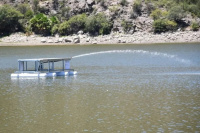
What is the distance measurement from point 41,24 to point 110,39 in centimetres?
2256

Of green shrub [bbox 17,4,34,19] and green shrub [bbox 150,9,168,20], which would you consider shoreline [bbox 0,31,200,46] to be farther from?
green shrub [bbox 17,4,34,19]

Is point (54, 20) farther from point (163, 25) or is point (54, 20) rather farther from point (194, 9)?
point (194, 9)

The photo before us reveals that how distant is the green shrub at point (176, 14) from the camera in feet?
487

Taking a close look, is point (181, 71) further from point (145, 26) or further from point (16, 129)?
point (145, 26)

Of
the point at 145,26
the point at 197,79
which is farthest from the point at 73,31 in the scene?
the point at 197,79

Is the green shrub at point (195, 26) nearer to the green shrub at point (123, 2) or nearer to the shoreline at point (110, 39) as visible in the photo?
the shoreline at point (110, 39)

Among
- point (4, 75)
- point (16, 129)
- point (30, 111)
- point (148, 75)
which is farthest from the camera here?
point (4, 75)

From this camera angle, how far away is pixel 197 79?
2345 inches

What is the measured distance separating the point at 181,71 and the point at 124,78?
11.0 m

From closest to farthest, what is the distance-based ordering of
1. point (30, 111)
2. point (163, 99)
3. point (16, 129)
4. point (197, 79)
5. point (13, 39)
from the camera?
point (16, 129), point (30, 111), point (163, 99), point (197, 79), point (13, 39)

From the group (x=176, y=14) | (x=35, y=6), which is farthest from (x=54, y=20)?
(x=176, y=14)

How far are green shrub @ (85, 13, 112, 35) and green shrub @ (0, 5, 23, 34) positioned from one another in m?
24.0

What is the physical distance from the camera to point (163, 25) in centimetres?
14688

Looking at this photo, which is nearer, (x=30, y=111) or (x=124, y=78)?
(x=30, y=111)
